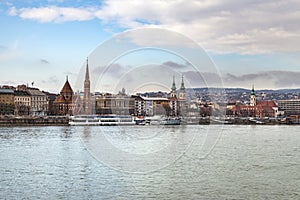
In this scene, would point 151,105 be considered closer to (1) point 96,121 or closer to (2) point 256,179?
(1) point 96,121

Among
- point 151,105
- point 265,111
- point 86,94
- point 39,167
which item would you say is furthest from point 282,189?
point 265,111

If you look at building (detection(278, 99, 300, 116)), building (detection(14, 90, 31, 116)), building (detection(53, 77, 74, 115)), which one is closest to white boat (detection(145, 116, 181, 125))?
building (detection(53, 77, 74, 115))

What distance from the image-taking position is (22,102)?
67.9m

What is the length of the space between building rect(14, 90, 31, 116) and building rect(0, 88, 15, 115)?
738 mm

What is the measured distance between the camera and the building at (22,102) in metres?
62.7

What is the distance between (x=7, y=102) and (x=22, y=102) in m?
3.73

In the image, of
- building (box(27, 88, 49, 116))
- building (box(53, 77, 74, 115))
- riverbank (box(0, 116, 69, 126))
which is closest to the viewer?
riverbank (box(0, 116, 69, 126))

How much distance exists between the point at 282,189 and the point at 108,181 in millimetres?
4086

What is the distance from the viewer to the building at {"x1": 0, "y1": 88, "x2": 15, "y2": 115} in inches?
2408

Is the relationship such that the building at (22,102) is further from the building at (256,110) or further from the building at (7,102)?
the building at (256,110)

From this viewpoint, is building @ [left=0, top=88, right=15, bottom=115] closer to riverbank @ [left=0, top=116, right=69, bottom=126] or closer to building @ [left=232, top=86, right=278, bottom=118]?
riverbank @ [left=0, top=116, right=69, bottom=126]

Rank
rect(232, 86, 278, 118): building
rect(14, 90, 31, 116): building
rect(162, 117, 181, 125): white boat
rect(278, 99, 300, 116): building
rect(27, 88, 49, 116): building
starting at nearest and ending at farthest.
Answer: rect(162, 117, 181, 125): white boat, rect(14, 90, 31, 116): building, rect(27, 88, 49, 116): building, rect(232, 86, 278, 118): building, rect(278, 99, 300, 116): building

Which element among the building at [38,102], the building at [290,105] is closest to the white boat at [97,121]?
the building at [38,102]

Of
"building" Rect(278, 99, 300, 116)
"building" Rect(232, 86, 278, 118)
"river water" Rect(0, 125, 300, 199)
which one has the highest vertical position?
"building" Rect(278, 99, 300, 116)
